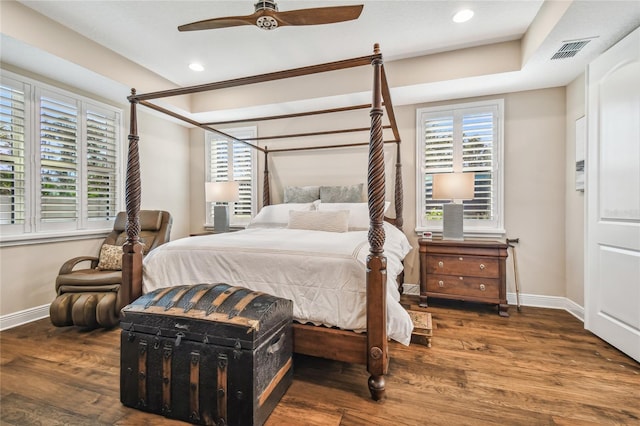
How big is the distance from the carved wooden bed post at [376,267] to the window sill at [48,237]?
10.9ft

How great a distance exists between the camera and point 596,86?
7.66 feet

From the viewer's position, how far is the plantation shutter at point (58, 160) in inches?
112

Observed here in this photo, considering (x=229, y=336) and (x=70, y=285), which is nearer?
(x=229, y=336)

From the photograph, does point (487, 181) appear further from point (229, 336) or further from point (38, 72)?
point (38, 72)

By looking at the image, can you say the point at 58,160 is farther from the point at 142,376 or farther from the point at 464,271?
the point at 464,271

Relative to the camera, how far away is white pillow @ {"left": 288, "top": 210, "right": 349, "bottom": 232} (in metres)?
2.80

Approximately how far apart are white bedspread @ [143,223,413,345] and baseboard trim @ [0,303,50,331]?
Result: 5.91 feet

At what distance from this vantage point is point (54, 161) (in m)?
2.91

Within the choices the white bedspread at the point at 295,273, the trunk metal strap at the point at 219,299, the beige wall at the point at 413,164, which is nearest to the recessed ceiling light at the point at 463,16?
the beige wall at the point at 413,164

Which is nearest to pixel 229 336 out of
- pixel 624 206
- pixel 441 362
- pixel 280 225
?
pixel 441 362

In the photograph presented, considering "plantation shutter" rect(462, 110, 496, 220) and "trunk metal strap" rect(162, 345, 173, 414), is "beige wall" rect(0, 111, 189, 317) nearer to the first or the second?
"trunk metal strap" rect(162, 345, 173, 414)

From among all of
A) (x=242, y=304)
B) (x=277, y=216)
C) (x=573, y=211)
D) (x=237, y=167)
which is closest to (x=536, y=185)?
(x=573, y=211)

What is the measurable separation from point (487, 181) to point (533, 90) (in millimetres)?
1106

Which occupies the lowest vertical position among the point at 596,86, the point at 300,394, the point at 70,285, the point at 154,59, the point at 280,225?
the point at 300,394
